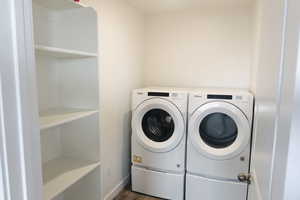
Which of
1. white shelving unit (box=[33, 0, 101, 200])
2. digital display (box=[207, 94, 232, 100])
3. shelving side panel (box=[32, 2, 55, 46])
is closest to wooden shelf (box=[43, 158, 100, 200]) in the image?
white shelving unit (box=[33, 0, 101, 200])

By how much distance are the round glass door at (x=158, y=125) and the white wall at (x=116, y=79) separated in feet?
0.98

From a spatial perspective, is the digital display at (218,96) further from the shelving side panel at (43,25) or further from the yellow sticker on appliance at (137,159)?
the shelving side panel at (43,25)

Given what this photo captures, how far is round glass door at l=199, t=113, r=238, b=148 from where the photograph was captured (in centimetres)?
189

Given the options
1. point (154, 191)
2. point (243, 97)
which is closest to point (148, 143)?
point (154, 191)

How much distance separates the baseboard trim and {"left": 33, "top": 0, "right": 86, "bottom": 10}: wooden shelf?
172cm

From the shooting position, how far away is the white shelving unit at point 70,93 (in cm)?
124

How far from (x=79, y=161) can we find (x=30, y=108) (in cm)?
98

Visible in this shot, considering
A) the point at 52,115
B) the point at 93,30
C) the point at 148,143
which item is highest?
the point at 93,30

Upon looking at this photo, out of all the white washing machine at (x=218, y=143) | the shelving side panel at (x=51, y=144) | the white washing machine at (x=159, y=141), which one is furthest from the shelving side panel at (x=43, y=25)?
the white washing machine at (x=218, y=143)

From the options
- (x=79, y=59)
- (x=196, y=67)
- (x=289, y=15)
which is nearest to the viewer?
(x=289, y=15)

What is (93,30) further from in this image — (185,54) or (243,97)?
(185,54)

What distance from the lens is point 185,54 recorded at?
2.62m

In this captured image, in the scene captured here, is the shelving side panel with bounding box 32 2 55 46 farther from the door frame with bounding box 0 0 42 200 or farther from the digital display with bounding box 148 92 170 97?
the digital display with bounding box 148 92 170 97

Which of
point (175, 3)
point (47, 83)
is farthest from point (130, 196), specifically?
point (175, 3)
